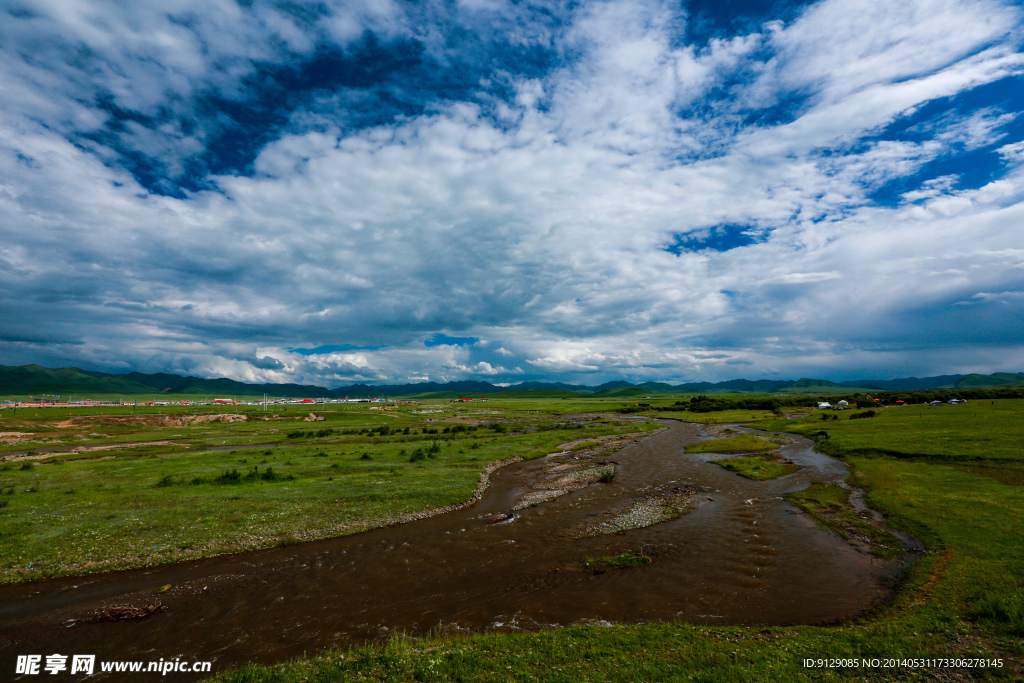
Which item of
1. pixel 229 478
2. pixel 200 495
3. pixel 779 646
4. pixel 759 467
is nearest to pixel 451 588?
pixel 779 646

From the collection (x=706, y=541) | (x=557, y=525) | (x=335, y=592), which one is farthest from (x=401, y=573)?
(x=706, y=541)

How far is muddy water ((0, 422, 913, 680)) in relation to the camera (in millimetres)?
17266

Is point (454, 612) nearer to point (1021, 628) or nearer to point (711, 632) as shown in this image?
point (711, 632)

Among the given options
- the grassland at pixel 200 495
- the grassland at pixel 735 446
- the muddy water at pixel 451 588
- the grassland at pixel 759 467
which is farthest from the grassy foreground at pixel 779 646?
the grassland at pixel 735 446

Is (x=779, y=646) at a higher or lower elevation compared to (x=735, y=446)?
higher

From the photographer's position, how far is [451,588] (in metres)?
21.8

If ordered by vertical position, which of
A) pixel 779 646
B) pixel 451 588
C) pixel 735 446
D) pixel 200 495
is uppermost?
pixel 779 646

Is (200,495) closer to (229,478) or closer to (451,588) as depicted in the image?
(229,478)

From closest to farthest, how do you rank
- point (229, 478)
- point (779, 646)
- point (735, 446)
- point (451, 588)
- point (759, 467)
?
point (779, 646) < point (451, 588) < point (229, 478) < point (759, 467) < point (735, 446)

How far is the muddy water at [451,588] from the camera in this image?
A: 17.3 metres

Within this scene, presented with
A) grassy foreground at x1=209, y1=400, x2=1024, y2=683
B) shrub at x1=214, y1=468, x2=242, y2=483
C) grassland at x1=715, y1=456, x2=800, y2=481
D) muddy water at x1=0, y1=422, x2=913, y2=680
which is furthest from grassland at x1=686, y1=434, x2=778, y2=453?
shrub at x1=214, y1=468, x2=242, y2=483

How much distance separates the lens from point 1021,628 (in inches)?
544

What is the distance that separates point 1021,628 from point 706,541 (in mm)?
14484

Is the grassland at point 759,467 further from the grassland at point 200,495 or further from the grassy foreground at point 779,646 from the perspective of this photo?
the grassland at point 200,495
